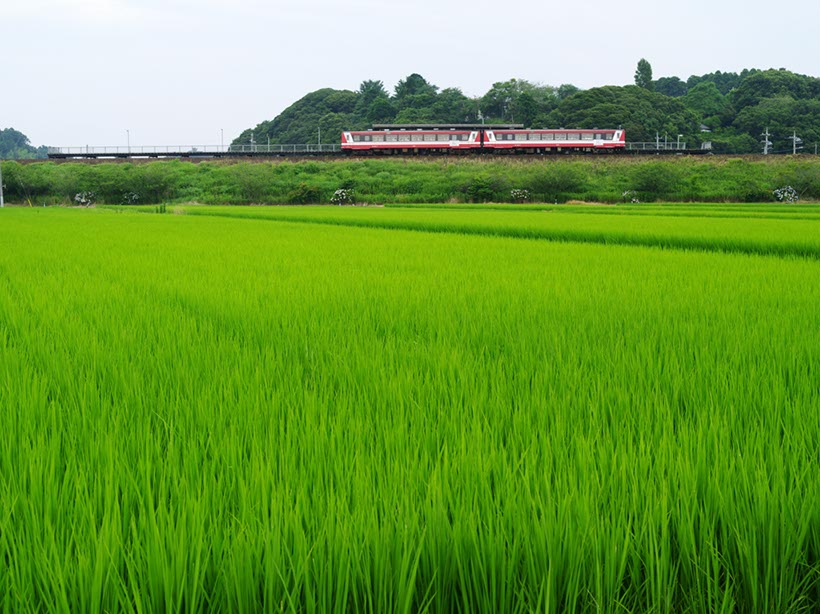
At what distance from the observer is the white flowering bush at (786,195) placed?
128 ft

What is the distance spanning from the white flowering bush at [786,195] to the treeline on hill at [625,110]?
161ft

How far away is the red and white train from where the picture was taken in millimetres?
54219

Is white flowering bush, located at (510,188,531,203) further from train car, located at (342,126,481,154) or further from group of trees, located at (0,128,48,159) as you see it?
group of trees, located at (0,128,48,159)

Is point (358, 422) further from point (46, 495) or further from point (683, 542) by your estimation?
point (683, 542)

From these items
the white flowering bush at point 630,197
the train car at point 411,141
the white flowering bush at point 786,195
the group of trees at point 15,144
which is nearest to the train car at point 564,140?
the train car at point 411,141

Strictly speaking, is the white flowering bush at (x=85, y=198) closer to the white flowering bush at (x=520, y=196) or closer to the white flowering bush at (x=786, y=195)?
the white flowering bush at (x=520, y=196)

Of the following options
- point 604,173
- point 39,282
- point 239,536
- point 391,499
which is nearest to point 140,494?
point 239,536

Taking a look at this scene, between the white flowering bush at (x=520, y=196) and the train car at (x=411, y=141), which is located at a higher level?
the train car at (x=411, y=141)

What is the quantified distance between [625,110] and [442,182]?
5328 cm

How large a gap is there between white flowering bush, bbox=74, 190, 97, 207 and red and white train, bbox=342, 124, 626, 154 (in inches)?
802

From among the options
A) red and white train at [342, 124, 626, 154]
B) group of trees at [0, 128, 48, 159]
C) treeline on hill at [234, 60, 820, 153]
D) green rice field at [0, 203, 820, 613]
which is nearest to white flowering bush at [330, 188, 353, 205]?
red and white train at [342, 124, 626, 154]

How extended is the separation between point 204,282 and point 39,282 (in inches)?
52.4

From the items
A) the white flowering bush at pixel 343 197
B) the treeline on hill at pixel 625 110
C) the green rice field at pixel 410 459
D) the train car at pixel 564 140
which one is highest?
the treeline on hill at pixel 625 110

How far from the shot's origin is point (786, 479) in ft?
4.72
